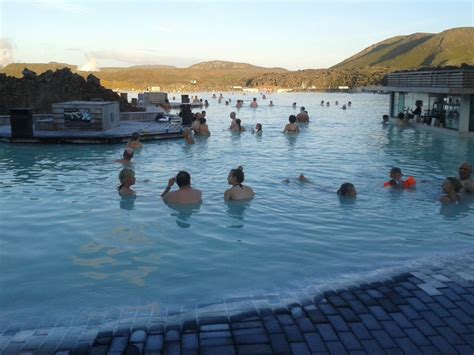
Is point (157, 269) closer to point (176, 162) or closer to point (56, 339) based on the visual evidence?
point (56, 339)

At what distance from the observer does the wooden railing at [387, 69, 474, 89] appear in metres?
19.9

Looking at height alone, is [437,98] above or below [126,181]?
above

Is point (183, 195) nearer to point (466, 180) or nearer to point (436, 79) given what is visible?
point (466, 180)

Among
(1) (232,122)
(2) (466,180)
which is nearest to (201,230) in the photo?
(2) (466,180)

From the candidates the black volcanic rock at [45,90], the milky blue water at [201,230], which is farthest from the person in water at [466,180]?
the black volcanic rock at [45,90]

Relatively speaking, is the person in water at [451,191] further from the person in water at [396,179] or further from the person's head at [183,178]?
the person's head at [183,178]

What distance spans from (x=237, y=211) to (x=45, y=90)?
21.3 meters

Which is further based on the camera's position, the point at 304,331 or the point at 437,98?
the point at 437,98

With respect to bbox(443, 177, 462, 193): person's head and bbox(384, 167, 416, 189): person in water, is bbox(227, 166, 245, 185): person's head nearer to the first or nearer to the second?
bbox(384, 167, 416, 189): person in water

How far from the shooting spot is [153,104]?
1689 inches

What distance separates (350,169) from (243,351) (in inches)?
405

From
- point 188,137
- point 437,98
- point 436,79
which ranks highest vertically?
point 436,79

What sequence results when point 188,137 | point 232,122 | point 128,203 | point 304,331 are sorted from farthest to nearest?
point 232,122, point 188,137, point 128,203, point 304,331

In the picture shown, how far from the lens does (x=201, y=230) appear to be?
306 inches
